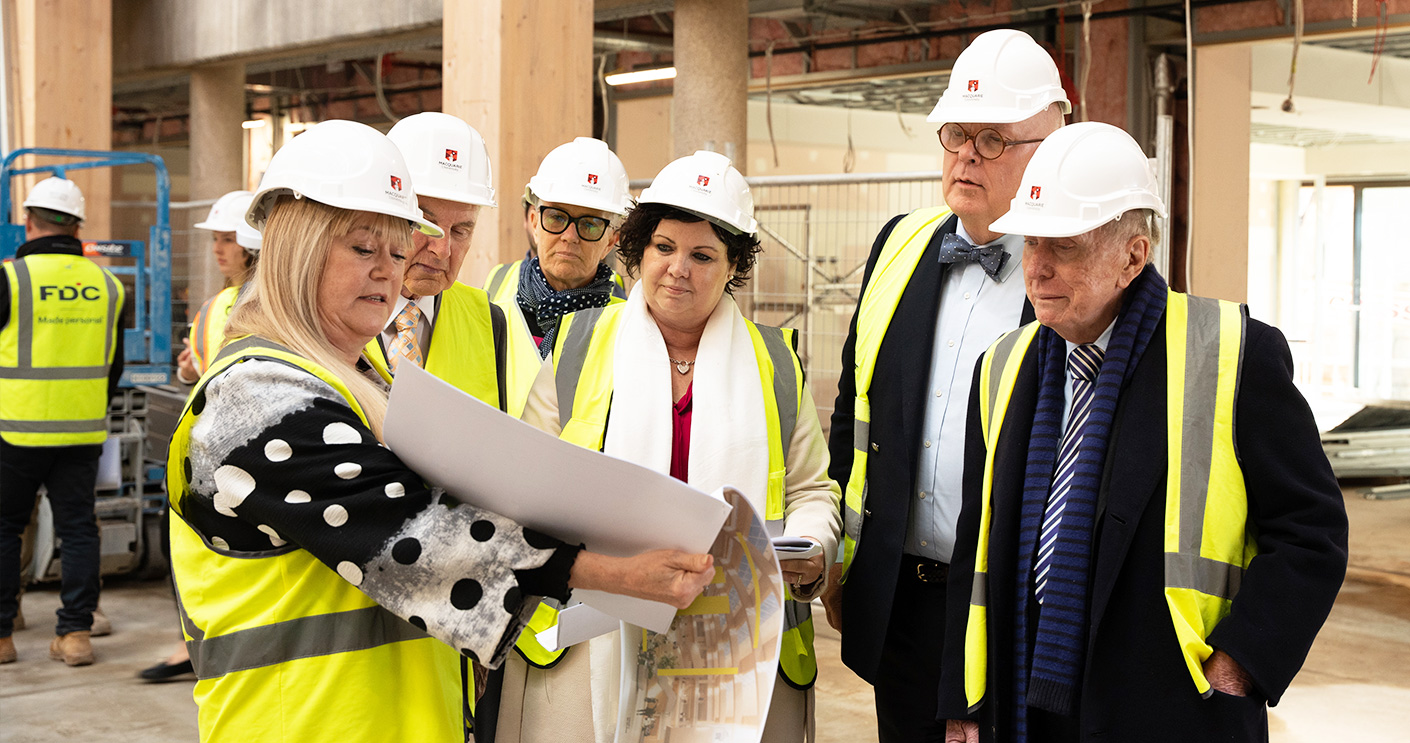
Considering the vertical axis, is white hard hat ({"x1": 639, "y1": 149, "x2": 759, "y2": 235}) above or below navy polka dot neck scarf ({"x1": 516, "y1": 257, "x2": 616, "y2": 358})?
above

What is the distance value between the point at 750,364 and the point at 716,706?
92 centimetres

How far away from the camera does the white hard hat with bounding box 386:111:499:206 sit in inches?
104

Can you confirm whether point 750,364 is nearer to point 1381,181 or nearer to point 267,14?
point 267,14

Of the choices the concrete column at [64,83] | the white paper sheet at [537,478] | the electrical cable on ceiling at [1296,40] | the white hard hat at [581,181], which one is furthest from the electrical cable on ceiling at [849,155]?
the white paper sheet at [537,478]

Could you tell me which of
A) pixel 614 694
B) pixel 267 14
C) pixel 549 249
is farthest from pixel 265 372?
pixel 267 14

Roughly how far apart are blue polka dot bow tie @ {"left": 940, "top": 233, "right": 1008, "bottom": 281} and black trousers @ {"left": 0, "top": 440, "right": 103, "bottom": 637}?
15.3 ft

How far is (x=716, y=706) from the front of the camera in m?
1.85

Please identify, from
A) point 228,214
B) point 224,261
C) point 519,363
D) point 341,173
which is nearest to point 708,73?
point 228,214

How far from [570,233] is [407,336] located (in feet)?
3.84

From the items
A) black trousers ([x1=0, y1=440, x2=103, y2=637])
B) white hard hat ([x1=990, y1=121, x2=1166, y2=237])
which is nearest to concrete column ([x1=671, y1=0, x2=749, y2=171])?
black trousers ([x1=0, y1=440, x2=103, y2=637])

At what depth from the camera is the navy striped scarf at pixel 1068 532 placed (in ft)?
6.63

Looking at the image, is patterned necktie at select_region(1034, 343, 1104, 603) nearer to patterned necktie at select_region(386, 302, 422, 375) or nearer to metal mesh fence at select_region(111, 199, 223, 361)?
patterned necktie at select_region(386, 302, 422, 375)

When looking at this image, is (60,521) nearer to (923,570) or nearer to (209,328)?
(209,328)

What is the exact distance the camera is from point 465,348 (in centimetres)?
266
